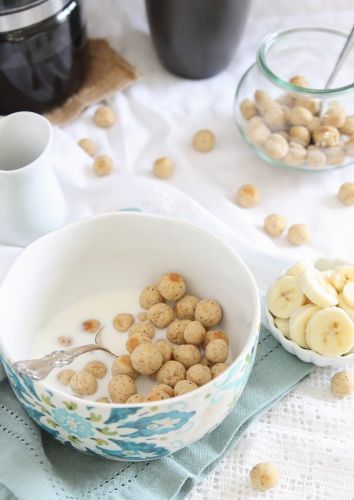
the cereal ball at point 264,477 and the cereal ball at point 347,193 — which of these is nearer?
the cereal ball at point 264,477

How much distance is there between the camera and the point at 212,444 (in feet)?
2.01

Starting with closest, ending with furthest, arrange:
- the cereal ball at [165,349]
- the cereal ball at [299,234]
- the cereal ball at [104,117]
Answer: the cereal ball at [165,349]
the cereal ball at [299,234]
the cereal ball at [104,117]

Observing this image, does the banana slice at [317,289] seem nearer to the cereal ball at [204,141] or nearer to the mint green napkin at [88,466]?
the mint green napkin at [88,466]

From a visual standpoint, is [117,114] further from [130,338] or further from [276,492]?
[276,492]

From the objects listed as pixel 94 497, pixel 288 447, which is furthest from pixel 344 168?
pixel 94 497

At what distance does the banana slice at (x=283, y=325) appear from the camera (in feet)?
2.18

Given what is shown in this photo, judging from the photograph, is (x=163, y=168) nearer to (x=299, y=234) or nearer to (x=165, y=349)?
(x=299, y=234)

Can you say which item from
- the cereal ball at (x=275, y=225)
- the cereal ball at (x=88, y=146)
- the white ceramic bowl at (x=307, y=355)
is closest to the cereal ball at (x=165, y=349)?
the white ceramic bowl at (x=307, y=355)

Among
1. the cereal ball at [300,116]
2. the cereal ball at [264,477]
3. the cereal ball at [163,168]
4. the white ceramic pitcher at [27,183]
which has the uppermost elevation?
the white ceramic pitcher at [27,183]

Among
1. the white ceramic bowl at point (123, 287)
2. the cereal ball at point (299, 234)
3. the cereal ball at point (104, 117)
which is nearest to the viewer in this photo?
the white ceramic bowl at point (123, 287)

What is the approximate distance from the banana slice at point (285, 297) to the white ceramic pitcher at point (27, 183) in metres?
0.23

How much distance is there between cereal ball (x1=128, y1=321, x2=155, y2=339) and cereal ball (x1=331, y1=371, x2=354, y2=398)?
0.17 metres

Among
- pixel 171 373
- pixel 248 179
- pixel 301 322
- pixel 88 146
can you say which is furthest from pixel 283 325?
pixel 88 146

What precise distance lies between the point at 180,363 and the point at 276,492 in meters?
0.13
